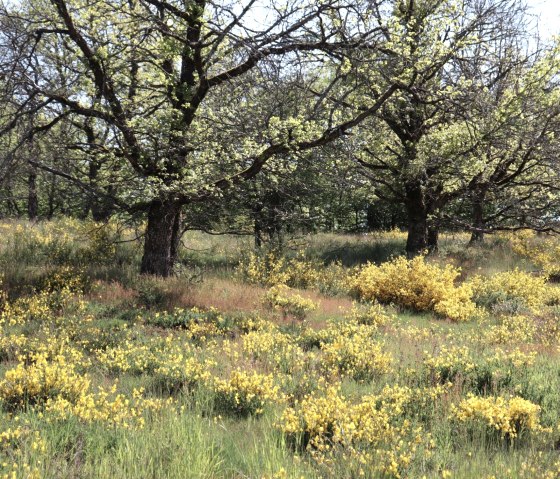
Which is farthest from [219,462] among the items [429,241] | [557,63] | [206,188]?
[429,241]

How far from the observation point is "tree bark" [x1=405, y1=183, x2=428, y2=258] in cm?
1652

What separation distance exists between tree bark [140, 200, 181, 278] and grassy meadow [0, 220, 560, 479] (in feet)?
1.86

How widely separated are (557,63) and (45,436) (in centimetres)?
1465

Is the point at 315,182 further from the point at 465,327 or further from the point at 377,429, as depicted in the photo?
the point at 377,429

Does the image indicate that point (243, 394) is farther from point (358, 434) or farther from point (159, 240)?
point (159, 240)

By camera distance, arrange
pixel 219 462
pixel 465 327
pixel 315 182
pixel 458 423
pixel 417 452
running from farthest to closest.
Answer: pixel 315 182
pixel 465 327
pixel 458 423
pixel 417 452
pixel 219 462

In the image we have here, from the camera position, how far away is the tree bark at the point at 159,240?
1088 cm

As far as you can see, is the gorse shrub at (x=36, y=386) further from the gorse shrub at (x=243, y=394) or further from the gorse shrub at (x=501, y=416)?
the gorse shrub at (x=501, y=416)

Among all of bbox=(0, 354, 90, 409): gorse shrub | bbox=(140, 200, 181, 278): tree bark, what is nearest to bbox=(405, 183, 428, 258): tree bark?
bbox=(140, 200, 181, 278): tree bark

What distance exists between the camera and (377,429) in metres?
3.60

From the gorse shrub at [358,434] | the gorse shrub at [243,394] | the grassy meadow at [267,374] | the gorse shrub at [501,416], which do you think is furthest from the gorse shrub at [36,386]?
the gorse shrub at [501,416]

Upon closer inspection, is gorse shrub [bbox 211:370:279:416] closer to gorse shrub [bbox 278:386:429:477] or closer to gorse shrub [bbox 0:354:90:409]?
gorse shrub [bbox 278:386:429:477]

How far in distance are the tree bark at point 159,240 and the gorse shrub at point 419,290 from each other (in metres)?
4.82

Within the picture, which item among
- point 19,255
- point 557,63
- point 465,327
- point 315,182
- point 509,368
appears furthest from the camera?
point 315,182
